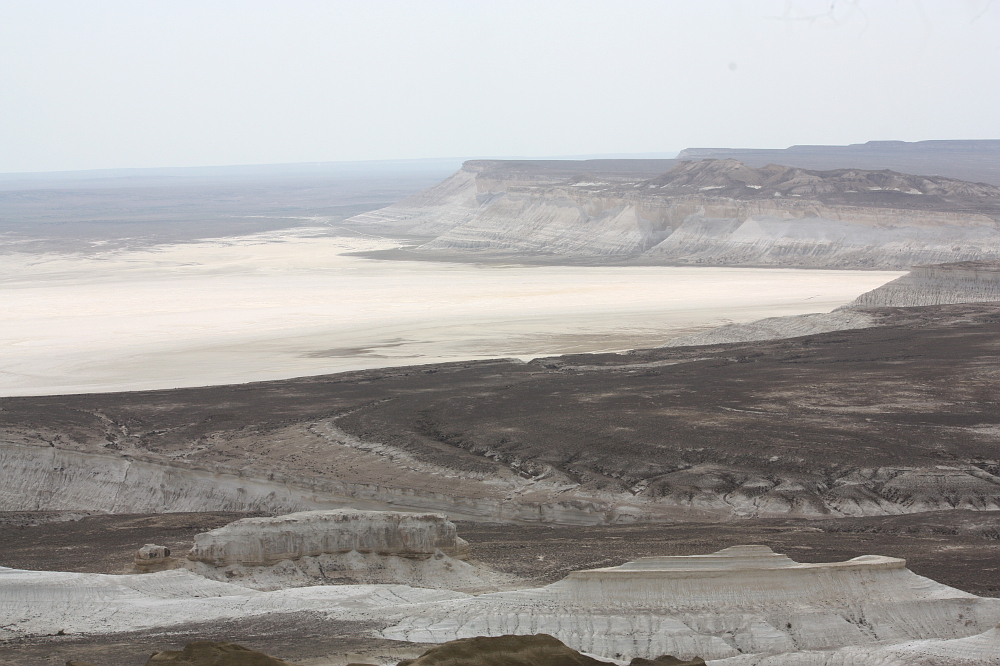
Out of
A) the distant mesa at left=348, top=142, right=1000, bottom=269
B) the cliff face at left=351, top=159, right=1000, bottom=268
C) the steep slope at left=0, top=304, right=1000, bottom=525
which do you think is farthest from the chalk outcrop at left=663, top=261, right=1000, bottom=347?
the cliff face at left=351, top=159, right=1000, bottom=268

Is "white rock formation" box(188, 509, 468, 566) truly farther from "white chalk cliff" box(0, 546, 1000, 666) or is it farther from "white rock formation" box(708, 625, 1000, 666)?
"white rock formation" box(708, 625, 1000, 666)

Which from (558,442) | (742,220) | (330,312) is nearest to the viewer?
(558,442)

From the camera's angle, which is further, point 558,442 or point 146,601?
point 558,442

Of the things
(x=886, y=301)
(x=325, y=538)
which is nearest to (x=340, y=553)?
(x=325, y=538)

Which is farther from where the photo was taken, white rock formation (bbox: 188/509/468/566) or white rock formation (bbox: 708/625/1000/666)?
white rock formation (bbox: 188/509/468/566)

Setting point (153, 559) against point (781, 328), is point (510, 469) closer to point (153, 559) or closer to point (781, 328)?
point (153, 559)

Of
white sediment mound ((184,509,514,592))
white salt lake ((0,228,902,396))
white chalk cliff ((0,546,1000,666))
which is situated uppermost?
white chalk cliff ((0,546,1000,666))

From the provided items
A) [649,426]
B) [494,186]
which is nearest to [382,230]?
[494,186]

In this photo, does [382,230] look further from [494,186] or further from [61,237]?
[61,237]
